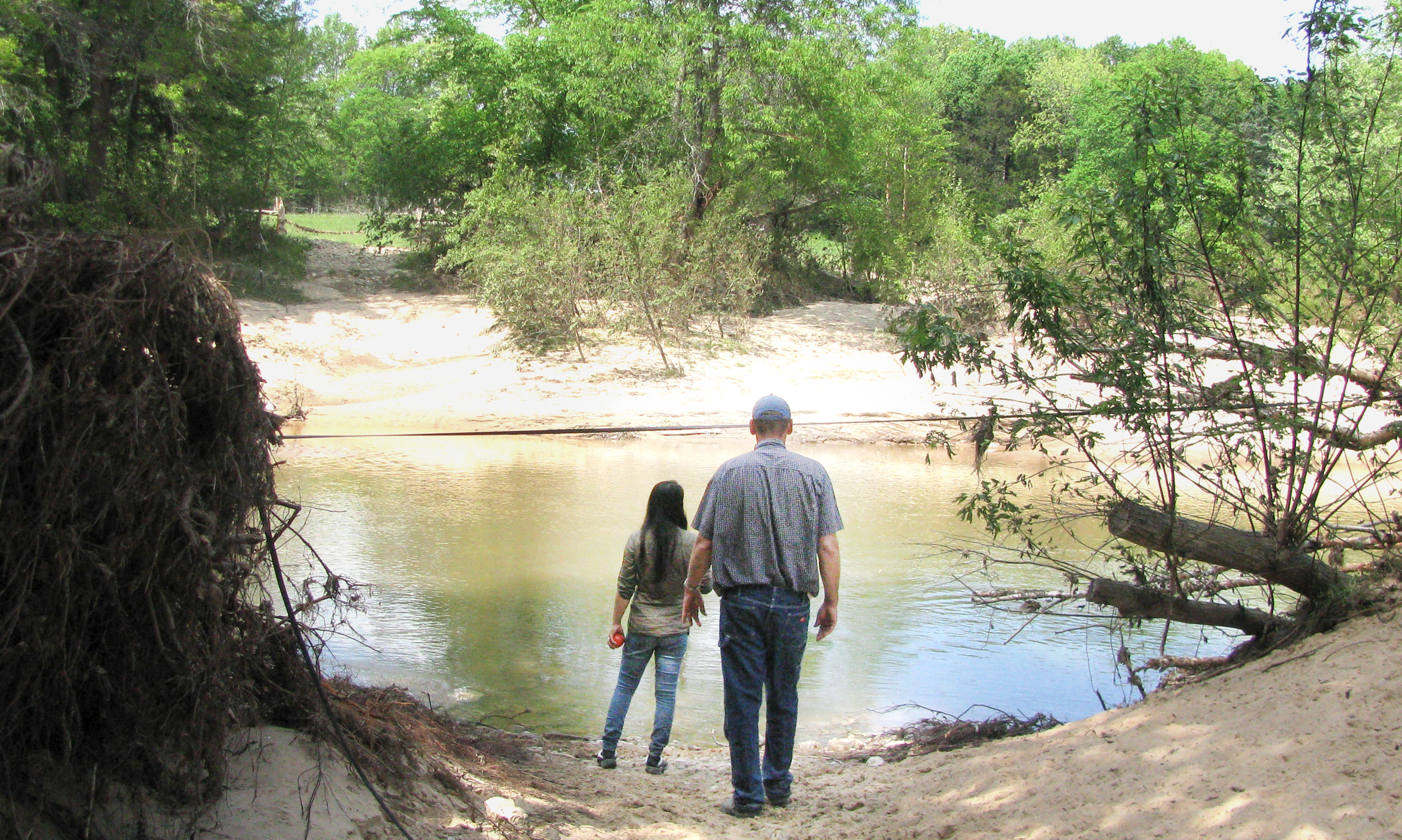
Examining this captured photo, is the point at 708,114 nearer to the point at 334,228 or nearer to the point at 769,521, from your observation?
the point at 769,521

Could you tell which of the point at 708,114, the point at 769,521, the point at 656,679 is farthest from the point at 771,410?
the point at 708,114

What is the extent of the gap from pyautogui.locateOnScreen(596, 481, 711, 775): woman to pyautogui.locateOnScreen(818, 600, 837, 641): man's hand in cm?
87

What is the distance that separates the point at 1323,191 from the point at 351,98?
161 feet

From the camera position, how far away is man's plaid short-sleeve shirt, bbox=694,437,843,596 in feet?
15.1

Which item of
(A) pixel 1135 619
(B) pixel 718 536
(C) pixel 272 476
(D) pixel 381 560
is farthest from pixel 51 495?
(D) pixel 381 560

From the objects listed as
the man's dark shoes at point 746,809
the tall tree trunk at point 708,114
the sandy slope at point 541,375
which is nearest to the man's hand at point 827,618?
the man's dark shoes at point 746,809

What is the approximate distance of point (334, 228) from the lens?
44844mm

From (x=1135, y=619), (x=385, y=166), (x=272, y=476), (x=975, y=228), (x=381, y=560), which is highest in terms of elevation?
(x=385, y=166)

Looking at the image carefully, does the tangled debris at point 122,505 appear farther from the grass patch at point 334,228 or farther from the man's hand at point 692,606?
the grass patch at point 334,228

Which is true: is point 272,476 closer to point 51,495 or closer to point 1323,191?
point 51,495

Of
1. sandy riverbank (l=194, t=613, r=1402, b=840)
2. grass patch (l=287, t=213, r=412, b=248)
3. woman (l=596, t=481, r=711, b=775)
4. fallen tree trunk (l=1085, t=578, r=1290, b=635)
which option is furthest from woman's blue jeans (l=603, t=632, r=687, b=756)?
grass patch (l=287, t=213, r=412, b=248)

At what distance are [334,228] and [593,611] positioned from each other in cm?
3968

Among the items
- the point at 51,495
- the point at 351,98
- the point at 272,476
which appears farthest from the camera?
the point at 351,98

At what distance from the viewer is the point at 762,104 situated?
25.9 metres
